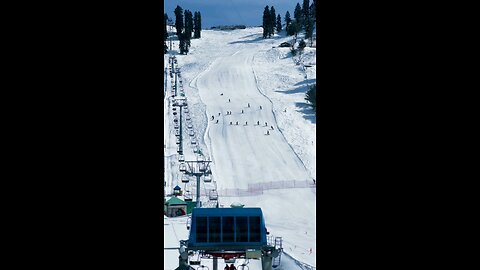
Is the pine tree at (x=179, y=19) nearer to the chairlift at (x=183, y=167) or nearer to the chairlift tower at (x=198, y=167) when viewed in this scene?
the chairlift tower at (x=198, y=167)

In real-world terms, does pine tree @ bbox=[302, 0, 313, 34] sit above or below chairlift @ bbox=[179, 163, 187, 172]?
above

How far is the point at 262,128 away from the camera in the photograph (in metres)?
17.0

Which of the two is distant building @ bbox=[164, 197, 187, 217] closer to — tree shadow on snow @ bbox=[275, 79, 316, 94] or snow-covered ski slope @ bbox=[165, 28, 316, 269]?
snow-covered ski slope @ bbox=[165, 28, 316, 269]

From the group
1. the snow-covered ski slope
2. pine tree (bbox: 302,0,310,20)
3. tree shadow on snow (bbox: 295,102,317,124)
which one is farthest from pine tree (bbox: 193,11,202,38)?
tree shadow on snow (bbox: 295,102,317,124)

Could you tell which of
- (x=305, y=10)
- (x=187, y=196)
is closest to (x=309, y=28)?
(x=305, y=10)

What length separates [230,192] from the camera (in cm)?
1173

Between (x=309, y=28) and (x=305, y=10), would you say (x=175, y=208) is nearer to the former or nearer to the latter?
(x=309, y=28)

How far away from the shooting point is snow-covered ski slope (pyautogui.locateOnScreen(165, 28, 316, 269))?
34.3 feet

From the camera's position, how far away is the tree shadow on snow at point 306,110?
18.7 meters

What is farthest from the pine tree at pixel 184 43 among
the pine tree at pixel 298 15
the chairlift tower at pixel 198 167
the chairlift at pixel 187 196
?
the chairlift at pixel 187 196

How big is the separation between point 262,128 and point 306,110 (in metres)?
3.07
